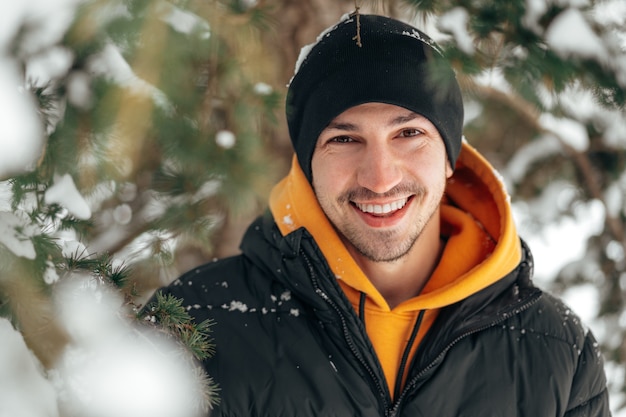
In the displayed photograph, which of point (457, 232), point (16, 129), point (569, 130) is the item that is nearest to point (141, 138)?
point (16, 129)

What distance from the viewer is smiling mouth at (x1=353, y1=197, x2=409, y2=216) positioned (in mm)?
2492

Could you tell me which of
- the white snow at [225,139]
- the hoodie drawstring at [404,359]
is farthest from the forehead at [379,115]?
the hoodie drawstring at [404,359]

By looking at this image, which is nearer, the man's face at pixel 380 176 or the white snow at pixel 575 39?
the white snow at pixel 575 39

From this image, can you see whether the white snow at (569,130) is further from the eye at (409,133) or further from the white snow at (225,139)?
the white snow at (225,139)

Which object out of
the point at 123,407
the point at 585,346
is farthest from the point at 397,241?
the point at 123,407

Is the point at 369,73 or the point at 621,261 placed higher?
the point at 369,73

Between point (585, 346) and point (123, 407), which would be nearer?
point (123, 407)

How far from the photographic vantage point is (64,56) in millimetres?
2062

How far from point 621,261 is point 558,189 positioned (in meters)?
0.58

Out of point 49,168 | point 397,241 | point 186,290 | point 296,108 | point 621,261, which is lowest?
point 621,261

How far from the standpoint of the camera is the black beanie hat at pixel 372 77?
2359 millimetres

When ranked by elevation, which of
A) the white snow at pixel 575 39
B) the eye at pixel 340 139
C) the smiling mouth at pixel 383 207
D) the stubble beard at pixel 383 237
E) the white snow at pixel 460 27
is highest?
the white snow at pixel 575 39

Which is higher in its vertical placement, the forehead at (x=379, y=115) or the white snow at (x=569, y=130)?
the forehead at (x=379, y=115)

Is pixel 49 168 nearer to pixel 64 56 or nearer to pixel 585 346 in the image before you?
pixel 64 56
